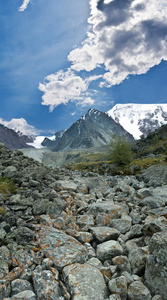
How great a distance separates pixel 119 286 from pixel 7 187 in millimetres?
10972

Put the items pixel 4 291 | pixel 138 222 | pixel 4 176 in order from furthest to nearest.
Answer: pixel 4 176
pixel 138 222
pixel 4 291

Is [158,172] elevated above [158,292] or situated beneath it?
elevated above

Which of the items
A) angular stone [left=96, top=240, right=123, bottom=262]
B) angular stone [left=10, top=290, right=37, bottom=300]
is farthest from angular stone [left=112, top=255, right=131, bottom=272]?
angular stone [left=10, top=290, right=37, bottom=300]

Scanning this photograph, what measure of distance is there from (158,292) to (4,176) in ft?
48.5

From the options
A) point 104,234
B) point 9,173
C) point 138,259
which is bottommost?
point 138,259

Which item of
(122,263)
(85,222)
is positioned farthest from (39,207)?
(122,263)

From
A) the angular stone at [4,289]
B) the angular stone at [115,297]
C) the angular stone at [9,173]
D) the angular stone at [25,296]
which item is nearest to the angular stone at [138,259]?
the angular stone at [115,297]

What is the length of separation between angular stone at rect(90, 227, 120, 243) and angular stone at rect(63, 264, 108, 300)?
2.27 m

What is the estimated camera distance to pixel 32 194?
44.5 ft

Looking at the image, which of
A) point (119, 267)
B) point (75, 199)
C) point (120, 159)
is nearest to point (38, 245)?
point (119, 267)

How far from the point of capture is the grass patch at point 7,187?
45.0 feet

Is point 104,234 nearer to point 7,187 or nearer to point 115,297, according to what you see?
point 115,297

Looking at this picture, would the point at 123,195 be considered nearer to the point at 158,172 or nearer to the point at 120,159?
the point at 158,172

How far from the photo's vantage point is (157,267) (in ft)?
21.9
